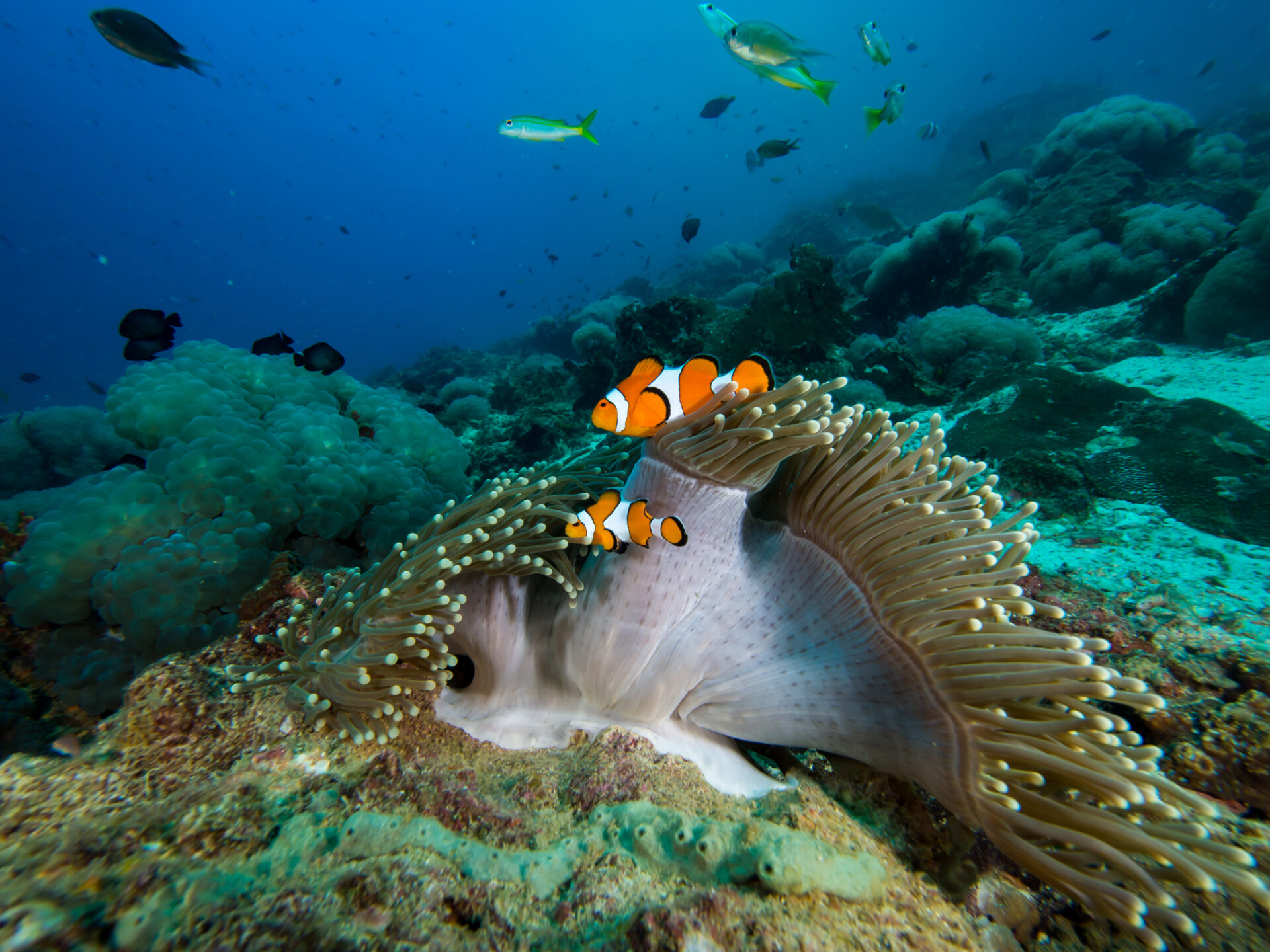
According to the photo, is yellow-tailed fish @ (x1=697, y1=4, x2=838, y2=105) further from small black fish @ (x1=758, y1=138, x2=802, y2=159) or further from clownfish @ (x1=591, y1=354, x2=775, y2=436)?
clownfish @ (x1=591, y1=354, x2=775, y2=436)

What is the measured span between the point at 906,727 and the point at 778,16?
116 metres

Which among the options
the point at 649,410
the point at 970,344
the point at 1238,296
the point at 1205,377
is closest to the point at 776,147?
the point at 970,344

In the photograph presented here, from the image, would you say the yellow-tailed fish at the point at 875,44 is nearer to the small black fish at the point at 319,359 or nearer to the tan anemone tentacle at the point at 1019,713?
the small black fish at the point at 319,359

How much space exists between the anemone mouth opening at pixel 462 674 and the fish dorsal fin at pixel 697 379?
1.34m

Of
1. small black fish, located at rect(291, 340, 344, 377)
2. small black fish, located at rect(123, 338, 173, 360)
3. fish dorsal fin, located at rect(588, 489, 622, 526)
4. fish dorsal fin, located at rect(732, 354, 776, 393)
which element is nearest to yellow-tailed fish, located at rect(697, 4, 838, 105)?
small black fish, located at rect(291, 340, 344, 377)

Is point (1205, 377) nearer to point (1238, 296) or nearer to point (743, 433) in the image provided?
point (1238, 296)

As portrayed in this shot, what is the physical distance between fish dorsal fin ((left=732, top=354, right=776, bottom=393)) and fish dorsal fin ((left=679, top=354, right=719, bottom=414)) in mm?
81

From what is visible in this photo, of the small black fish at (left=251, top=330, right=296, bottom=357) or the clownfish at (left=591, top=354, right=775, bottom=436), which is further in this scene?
the small black fish at (left=251, top=330, right=296, bottom=357)

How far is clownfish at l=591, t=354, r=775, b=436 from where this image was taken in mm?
1683

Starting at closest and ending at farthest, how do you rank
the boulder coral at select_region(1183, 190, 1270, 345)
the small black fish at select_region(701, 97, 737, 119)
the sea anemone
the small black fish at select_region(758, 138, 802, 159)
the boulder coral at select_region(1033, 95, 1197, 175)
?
1. the sea anemone
2. the boulder coral at select_region(1183, 190, 1270, 345)
3. the small black fish at select_region(758, 138, 802, 159)
4. the boulder coral at select_region(1033, 95, 1197, 175)
5. the small black fish at select_region(701, 97, 737, 119)

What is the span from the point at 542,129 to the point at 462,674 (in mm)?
6597

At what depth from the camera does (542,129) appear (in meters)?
6.45

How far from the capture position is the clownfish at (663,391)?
Answer: 5.52ft

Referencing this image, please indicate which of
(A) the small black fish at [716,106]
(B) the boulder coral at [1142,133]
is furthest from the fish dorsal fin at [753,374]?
(B) the boulder coral at [1142,133]
